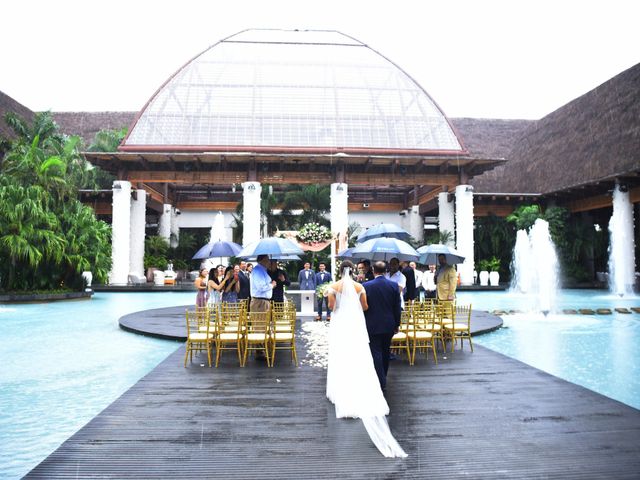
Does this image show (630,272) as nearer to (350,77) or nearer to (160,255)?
(350,77)

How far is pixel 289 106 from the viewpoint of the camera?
3098 centimetres

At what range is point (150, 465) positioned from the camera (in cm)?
395

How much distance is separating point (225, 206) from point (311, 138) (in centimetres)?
1242

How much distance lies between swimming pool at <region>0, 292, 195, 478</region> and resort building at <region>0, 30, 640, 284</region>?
14341 millimetres

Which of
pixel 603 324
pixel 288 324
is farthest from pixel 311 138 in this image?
pixel 288 324

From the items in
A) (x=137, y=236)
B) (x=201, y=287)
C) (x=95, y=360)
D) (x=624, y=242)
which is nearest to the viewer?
(x=95, y=360)

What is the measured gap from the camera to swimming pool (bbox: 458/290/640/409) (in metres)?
7.74

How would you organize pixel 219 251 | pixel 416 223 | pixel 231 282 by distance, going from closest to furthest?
pixel 231 282 → pixel 219 251 → pixel 416 223

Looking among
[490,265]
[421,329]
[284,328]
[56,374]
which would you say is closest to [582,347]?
[421,329]

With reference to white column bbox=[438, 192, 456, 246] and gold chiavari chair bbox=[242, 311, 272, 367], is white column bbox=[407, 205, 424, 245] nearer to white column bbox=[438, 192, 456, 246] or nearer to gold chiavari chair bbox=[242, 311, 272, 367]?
white column bbox=[438, 192, 456, 246]

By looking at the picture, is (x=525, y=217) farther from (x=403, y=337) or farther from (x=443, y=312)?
(x=403, y=337)

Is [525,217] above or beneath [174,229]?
above

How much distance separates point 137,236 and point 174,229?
26.2ft

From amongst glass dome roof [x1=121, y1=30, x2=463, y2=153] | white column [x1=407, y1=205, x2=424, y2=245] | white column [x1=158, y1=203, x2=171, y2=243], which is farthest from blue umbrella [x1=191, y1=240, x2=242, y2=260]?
white column [x1=407, y1=205, x2=424, y2=245]
